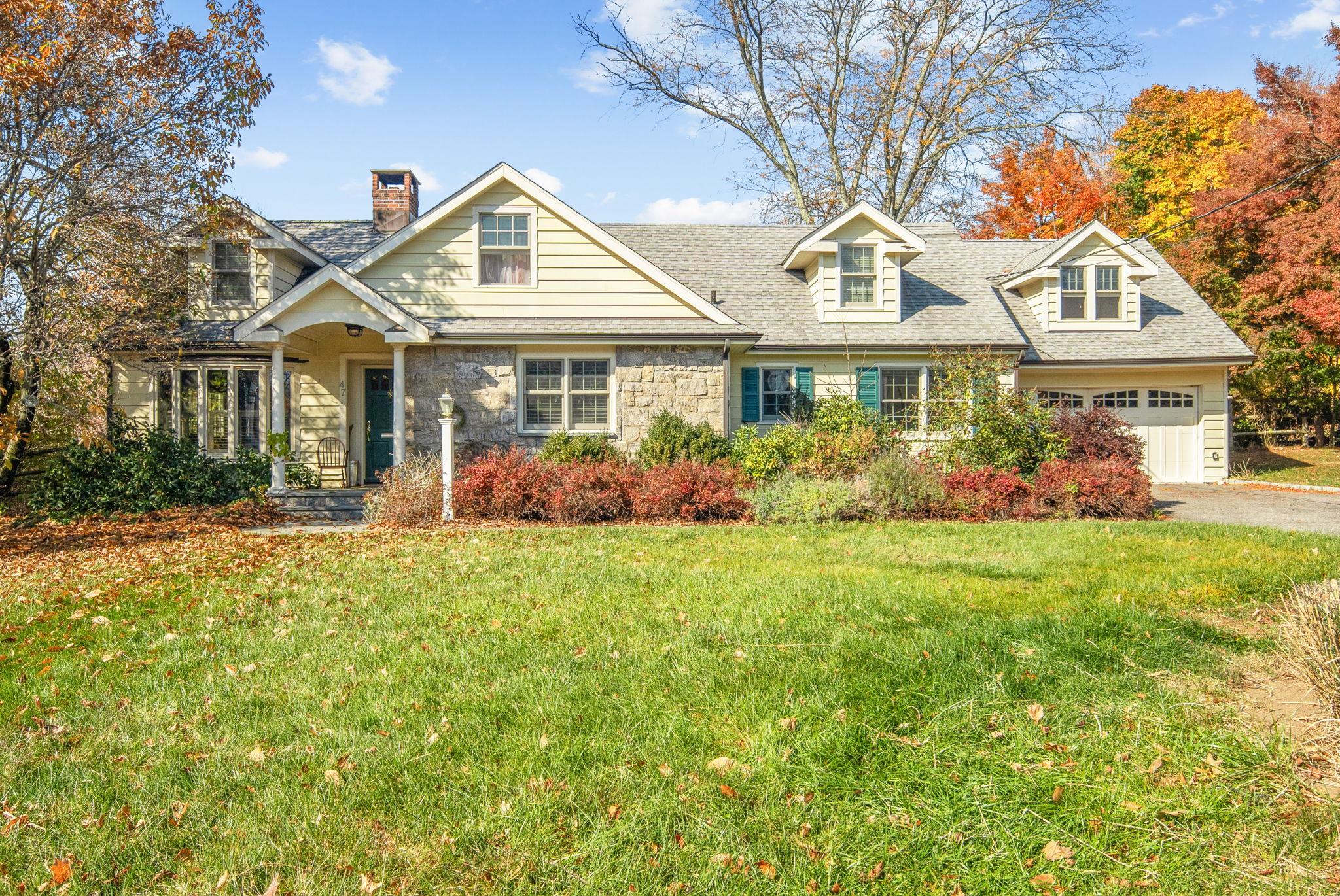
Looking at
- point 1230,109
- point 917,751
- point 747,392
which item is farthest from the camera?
point 1230,109

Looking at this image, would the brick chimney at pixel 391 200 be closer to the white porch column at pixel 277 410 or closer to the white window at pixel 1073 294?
the white porch column at pixel 277 410

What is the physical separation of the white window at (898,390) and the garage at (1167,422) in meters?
3.99

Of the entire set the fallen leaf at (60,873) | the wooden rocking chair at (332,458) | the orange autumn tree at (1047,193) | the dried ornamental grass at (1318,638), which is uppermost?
the orange autumn tree at (1047,193)

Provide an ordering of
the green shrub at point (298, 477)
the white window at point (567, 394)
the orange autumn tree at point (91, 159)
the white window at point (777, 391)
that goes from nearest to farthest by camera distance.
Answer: the orange autumn tree at point (91, 159) < the green shrub at point (298, 477) < the white window at point (567, 394) < the white window at point (777, 391)

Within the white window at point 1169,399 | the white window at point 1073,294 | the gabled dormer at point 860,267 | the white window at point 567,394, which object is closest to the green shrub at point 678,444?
the white window at point 567,394

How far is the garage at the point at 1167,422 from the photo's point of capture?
1761 cm

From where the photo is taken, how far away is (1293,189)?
19.6 metres

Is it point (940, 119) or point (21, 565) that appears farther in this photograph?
point (940, 119)

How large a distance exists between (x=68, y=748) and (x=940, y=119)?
27.4 m

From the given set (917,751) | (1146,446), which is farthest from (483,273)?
(1146,446)

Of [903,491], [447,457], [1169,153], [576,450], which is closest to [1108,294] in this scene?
[903,491]

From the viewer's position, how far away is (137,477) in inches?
488

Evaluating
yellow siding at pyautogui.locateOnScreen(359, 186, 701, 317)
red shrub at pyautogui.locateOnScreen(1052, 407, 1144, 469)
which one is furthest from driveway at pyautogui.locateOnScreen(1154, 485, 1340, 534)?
yellow siding at pyautogui.locateOnScreen(359, 186, 701, 317)

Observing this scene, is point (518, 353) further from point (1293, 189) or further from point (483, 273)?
point (1293, 189)
